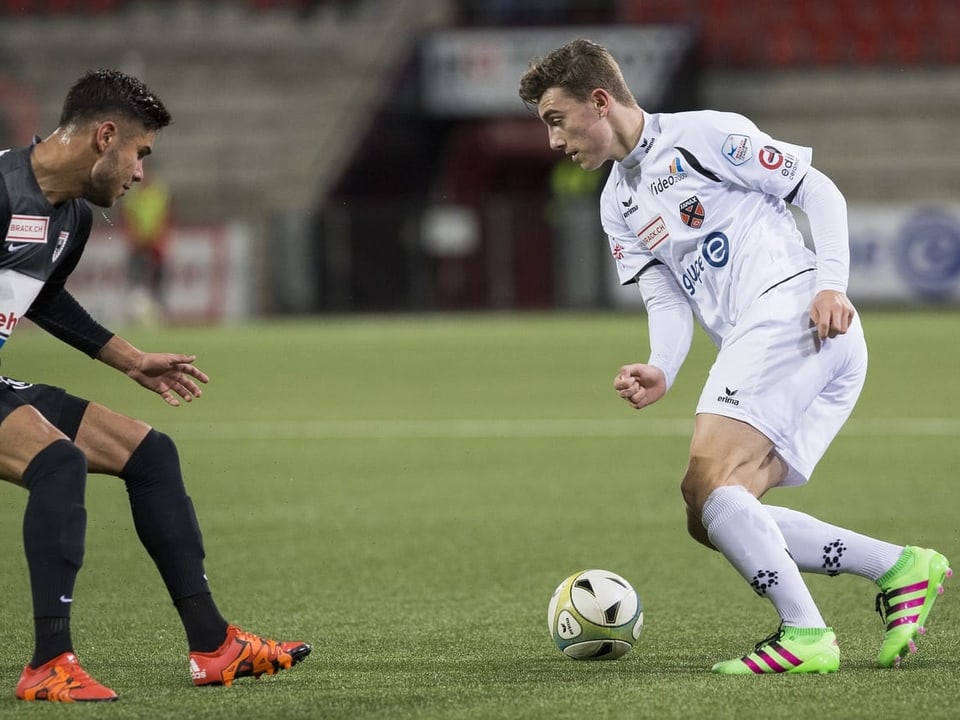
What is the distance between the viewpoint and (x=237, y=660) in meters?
4.72

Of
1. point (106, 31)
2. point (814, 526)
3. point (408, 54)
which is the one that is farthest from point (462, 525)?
point (106, 31)

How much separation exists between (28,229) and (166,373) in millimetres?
750

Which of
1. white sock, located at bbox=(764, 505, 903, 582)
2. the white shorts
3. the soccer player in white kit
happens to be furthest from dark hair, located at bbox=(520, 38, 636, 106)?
white sock, located at bbox=(764, 505, 903, 582)

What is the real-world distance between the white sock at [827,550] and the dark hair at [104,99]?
226cm

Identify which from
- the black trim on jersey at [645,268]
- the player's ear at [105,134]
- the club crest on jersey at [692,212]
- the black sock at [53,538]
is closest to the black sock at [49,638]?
the black sock at [53,538]

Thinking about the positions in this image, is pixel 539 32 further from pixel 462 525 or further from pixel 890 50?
pixel 462 525

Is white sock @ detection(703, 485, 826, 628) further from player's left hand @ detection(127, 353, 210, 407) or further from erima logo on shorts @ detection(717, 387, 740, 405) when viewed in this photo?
player's left hand @ detection(127, 353, 210, 407)

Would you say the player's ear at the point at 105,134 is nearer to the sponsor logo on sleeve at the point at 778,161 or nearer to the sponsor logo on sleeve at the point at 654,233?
the sponsor logo on sleeve at the point at 654,233

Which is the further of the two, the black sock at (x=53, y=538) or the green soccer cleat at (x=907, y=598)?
the green soccer cleat at (x=907, y=598)

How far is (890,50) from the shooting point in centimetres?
2902

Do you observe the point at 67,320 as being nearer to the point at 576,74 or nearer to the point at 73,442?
the point at 73,442

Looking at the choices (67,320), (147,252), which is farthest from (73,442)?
(147,252)

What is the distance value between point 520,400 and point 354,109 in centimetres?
1617

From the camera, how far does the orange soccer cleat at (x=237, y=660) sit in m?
4.70
